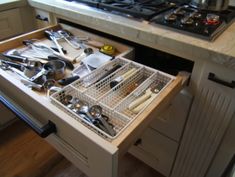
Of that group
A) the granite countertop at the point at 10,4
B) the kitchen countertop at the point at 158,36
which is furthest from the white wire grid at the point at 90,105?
the granite countertop at the point at 10,4

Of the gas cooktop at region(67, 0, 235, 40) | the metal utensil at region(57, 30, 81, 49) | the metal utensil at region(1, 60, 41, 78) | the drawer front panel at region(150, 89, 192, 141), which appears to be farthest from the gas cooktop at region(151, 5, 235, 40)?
the metal utensil at region(1, 60, 41, 78)

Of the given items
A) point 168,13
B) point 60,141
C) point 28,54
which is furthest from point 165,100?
point 28,54

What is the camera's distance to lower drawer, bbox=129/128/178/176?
39.3 inches

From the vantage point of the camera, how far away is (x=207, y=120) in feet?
2.61

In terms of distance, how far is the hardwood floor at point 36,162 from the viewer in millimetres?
1190

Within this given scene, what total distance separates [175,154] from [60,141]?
2.00 feet

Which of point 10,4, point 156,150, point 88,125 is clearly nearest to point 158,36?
point 88,125

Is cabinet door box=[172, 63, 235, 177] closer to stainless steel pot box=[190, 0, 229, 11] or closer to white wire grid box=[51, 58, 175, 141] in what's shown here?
white wire grid box=[51, 58, 175, 141]

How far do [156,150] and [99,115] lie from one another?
25.1 inches

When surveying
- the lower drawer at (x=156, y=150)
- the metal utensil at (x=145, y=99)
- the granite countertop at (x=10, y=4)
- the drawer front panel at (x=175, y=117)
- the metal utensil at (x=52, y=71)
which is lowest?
the lower drawer at (x=156, y=150)

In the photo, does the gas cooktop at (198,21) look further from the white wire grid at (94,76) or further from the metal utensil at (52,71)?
the metal utensil at (52,71)

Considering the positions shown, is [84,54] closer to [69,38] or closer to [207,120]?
[69,38]

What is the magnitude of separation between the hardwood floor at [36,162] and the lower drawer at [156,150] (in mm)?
100

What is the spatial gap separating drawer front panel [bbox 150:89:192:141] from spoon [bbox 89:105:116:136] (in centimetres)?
39
